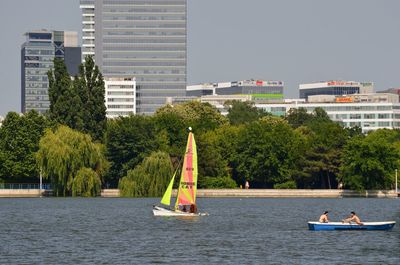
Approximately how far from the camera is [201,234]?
82125 millimetres

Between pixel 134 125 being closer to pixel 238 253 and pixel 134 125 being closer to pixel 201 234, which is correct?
pixel 201 234

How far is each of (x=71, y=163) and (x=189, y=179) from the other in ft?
133

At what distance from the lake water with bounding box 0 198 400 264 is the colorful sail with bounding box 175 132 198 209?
2.14 metres

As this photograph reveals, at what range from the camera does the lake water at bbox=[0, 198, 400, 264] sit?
65.6 m

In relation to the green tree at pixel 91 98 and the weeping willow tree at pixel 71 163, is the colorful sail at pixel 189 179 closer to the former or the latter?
the weeping willow tree at pixel 71 163

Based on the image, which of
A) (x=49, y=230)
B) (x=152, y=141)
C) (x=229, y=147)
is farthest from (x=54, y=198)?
(x=49, y=230)

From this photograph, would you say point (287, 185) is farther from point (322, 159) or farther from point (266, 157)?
point (322, 159)

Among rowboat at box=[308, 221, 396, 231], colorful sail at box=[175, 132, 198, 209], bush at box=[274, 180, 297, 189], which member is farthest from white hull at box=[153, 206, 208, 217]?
bush at box=[274, 180, 297, 189]

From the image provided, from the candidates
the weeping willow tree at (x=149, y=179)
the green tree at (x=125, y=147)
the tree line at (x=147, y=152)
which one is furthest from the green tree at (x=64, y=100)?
the weeping willow tree at (x=149, y=179)

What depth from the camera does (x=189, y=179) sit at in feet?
331

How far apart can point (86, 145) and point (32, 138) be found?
16448mm

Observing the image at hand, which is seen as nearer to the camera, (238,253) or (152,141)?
(238,253)

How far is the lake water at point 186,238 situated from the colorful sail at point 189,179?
2141 mm

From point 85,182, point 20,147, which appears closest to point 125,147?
point 20,147
